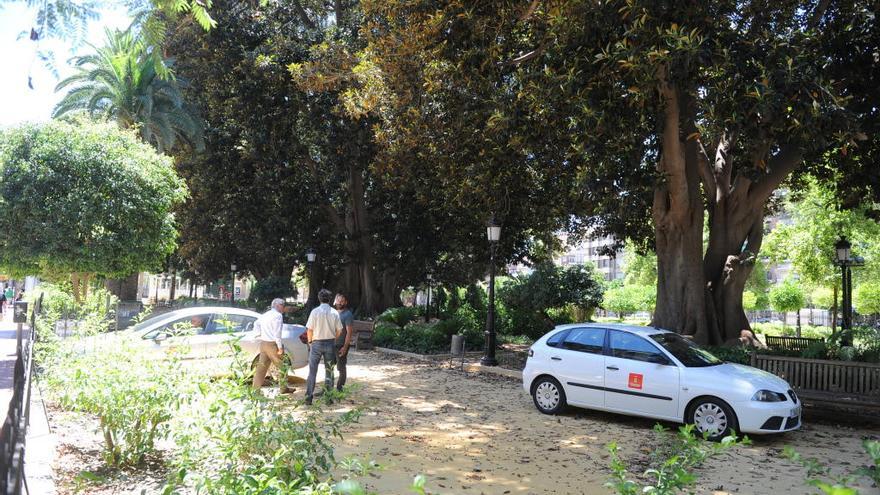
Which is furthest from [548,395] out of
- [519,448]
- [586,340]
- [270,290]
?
[270,290]

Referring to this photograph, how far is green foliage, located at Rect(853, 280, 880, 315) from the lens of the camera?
128ft

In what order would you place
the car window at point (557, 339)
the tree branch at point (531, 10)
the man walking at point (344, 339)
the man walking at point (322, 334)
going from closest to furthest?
1. the man walking at point (322, 334)
2. the car window at point (557, 339)
3. the man walking at point (344, 339)
4. the tree branch at point (531, 10)

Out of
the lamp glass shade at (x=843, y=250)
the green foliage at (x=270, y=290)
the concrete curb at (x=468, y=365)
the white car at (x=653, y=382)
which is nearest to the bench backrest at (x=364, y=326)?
the concrete curb at (x=468, y=365)

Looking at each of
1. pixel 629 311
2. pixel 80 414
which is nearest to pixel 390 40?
pixel 80 414

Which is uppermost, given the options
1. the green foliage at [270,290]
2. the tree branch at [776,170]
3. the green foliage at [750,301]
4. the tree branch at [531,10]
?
the tree branch at [531,10]

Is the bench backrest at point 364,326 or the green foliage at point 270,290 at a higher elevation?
the green foliage at point 270,290

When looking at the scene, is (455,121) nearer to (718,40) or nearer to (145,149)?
(718,40)

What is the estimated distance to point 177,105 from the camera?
2877 centimetres

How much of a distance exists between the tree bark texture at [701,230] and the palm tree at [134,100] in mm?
20788

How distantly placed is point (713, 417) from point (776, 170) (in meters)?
7.72

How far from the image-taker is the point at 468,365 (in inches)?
650

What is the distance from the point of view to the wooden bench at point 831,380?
33.5ft

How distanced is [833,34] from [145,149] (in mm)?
16549

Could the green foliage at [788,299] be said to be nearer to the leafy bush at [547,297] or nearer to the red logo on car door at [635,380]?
the leafy bush at [547,297]
